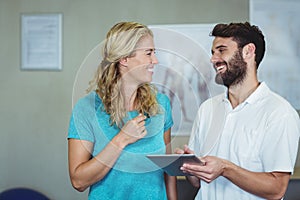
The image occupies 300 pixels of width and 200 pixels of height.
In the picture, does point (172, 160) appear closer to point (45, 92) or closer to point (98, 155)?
point (98, 155)

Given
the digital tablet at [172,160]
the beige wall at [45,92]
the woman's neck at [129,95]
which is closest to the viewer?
the digital tablet at [172,160]

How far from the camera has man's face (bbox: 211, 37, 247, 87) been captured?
5.15 feet

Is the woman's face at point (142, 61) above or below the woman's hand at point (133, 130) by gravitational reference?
above

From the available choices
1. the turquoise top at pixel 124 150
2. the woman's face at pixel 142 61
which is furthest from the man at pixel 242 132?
the woman's face at pixel 142 61

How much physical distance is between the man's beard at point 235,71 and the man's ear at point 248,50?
0.07 ft

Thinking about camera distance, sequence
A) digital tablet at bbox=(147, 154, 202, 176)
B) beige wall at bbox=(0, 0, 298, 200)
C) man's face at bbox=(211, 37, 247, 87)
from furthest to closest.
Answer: beige wall at bbox=(0, 0, 298, 200)
man's face at bbox=(211, 37, 247, 87)
digital tablet at bbox=(147, 154, 202, 176)

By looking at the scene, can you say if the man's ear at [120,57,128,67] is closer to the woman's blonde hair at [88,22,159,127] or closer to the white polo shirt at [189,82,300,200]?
the woman's blonde hair at [88,22,159,127]

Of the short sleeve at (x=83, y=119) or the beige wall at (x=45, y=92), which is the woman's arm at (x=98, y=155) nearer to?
the short sleeve at (x=83, y=119)

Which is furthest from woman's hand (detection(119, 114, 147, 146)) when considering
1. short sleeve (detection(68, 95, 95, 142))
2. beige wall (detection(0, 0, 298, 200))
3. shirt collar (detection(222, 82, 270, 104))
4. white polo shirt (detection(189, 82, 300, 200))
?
beige wall (detection(0, 0, 298, 200))

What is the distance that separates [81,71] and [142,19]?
1436mm

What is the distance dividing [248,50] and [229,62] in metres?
0.10

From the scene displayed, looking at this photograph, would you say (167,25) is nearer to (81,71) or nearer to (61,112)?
(61,112)

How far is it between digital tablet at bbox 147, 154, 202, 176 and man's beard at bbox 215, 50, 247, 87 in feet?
1.13

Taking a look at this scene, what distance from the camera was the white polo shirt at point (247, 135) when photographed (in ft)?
4.79
